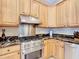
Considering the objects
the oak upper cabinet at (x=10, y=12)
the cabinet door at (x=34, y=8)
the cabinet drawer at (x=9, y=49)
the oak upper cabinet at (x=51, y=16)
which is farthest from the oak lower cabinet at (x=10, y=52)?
the oak upper cabinet at (x=51, y=16)

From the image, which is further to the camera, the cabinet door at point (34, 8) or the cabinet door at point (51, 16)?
the cabinet door at point (51, 16)

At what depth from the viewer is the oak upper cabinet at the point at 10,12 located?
9.02 ft

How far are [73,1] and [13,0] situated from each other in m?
1.84

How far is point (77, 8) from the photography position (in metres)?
3.42

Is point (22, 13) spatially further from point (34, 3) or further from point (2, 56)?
point (2, 56)

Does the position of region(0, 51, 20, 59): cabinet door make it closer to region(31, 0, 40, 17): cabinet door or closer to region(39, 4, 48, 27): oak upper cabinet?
region(31, 0, 40, 17): cabinet door

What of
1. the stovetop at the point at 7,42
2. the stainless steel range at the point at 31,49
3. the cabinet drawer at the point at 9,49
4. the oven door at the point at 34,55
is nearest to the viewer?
the cabinet drawer at the point at 9,49

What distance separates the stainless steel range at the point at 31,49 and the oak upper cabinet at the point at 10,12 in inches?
25.2

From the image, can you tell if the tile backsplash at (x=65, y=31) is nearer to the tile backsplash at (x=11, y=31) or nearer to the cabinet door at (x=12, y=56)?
the tile backsplash at (x=11, y=31)

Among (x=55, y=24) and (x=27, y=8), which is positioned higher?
(x=27, y=8)

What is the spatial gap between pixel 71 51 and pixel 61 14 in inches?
60.5

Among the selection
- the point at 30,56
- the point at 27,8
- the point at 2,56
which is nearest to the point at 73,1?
the point at 27,8

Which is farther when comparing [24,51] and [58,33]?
[58,33]

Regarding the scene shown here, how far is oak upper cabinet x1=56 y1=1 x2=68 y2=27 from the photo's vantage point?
389cm
